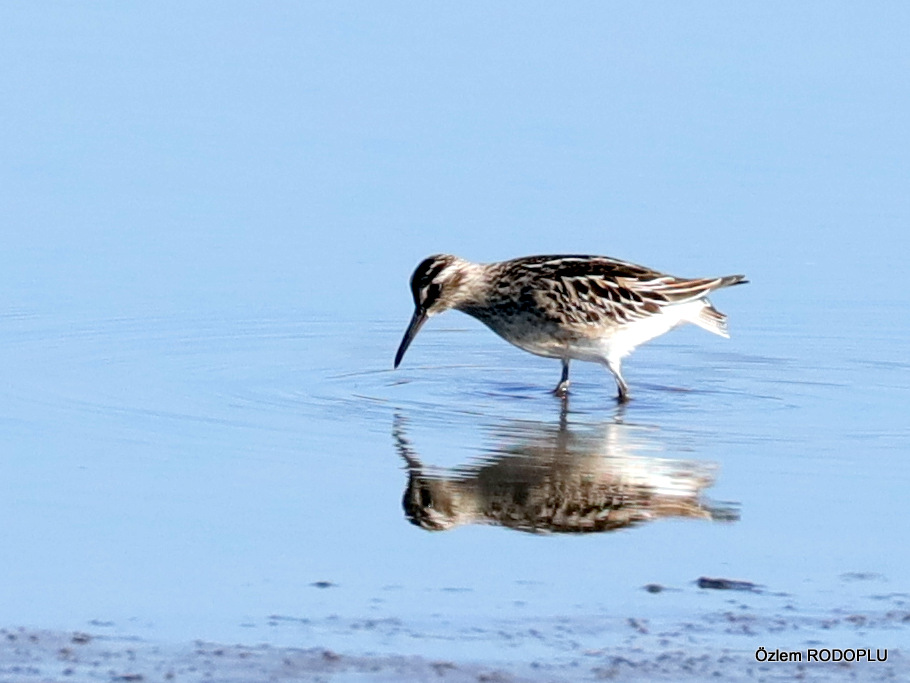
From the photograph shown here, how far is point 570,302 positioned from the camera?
1222cm

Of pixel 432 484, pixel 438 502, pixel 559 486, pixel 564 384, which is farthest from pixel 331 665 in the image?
pixel 564 384

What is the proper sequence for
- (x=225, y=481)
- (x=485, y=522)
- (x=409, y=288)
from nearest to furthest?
1. (x=485, y=522)
2. (x=225, y=481)
3. (x=409, y=288)

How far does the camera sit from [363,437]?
10.3 metres

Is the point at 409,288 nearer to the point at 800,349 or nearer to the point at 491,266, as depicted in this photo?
the point at 491,266

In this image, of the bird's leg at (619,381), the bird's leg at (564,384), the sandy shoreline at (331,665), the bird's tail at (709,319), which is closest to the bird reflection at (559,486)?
the bird's leg at (619,381)

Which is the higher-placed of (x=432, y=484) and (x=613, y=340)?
(x=613, y=340)

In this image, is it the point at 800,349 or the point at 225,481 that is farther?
the point at 800,349

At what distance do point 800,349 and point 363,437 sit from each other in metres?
3.74

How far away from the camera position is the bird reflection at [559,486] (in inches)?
343

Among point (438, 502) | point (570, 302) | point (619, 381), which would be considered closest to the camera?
point (438, 502)

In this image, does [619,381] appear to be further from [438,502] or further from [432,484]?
[438,502]

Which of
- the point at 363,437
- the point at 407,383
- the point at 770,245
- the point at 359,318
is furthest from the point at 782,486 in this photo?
the point at 770,245

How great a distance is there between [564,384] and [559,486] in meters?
2.83

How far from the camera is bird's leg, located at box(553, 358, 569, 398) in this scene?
12007 mm
